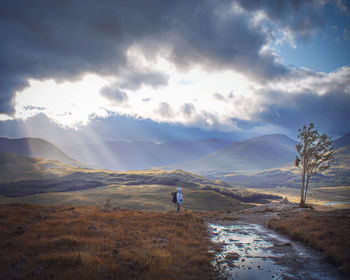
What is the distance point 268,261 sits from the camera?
1319cm

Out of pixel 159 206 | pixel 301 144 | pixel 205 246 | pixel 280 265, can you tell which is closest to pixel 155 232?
pixel 205 246

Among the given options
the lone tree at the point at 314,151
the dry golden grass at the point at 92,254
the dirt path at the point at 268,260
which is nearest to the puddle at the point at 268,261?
the dirt path at the point at 268,260

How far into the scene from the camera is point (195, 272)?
10.9m

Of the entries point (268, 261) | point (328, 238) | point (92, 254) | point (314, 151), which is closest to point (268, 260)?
point (268, 261)

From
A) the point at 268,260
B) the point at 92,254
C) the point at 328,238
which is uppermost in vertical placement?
the point at 328,238

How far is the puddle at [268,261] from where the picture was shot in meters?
11.3

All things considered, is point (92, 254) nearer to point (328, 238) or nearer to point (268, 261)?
point (268, 261)

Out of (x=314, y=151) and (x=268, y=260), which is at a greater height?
(x=314, y=151)

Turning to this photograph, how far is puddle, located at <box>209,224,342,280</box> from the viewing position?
11.3m

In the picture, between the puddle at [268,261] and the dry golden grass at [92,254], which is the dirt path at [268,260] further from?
the dry golden grass at [92,254]

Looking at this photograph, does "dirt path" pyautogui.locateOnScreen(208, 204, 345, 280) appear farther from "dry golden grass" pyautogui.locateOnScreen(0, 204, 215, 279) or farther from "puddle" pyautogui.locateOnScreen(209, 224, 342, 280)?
"dry golden grass" pyautogui.locateOnScreen(0, 204, 215, 279)

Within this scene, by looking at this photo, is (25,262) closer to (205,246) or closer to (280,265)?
(205,246)

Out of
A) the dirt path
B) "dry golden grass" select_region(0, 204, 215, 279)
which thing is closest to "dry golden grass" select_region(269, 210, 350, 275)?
the dirt path

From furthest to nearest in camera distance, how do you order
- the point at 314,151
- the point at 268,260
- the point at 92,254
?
the point at 314,151
the point at 268,260
the point at 92,254
